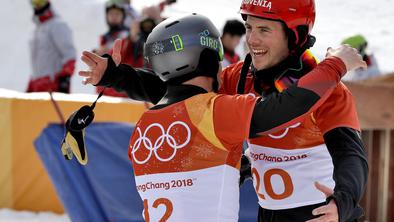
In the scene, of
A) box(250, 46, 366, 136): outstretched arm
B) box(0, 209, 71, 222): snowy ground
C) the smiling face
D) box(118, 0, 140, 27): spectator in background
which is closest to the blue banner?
box(0, 209, 71, 222): snowy ground

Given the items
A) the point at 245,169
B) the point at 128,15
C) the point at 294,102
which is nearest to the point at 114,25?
the point at 128,15

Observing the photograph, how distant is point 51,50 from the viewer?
8.52 m

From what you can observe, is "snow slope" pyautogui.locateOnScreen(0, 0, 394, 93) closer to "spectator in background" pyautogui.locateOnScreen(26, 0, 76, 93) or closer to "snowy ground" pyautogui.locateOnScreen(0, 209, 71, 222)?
"spectator in background" pyautogui.locateOnScreen(26, 0, 76, 93)

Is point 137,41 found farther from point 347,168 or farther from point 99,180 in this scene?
point 347,168

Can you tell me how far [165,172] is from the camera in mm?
2879

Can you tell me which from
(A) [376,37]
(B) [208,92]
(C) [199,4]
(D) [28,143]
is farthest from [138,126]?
(C) [199,4]

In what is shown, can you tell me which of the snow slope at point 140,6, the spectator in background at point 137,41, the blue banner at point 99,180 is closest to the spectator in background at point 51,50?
the spectator in background at point 137,41

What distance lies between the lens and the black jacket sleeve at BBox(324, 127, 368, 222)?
261 cm

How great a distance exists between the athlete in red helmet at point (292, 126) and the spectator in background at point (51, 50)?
5.42m

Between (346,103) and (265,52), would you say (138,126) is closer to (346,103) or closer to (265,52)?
(265,52)

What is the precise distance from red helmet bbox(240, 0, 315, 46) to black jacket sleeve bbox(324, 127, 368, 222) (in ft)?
1.56

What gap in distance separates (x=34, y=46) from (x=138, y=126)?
600 cm

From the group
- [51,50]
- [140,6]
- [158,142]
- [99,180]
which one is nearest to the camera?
[158,142]

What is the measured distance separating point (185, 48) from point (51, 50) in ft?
18.8
